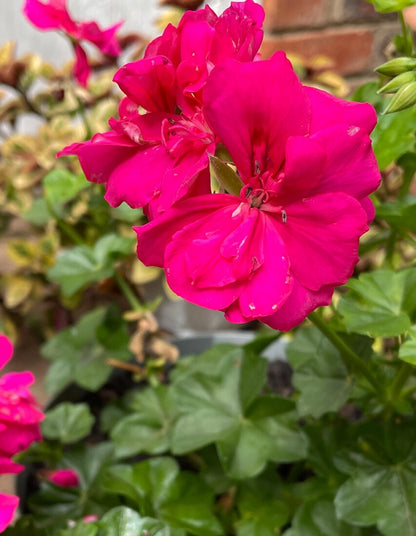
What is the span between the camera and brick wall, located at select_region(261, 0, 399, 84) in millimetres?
1081

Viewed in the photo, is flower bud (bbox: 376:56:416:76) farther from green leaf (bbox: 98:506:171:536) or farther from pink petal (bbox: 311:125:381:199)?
green leaf (bbox: 98:506:171:536)

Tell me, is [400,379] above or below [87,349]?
above

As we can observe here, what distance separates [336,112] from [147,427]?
1.62 ft

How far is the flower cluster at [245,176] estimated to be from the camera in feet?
0.94

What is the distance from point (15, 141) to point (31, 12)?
0.57 metres

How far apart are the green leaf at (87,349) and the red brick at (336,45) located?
0.60 m

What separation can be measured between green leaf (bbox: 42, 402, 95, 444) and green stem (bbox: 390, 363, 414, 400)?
0.38 meters

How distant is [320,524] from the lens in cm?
50

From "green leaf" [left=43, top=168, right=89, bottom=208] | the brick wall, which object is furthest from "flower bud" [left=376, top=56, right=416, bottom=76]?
the brick wall

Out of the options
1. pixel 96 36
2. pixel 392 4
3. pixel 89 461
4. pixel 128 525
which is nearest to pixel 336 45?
pixel 96 36

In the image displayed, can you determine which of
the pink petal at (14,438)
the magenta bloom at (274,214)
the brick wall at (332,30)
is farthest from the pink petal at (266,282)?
the brick wall at (332,30)

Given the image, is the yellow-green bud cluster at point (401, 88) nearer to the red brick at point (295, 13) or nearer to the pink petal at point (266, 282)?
the pink petal at point (266, 282)

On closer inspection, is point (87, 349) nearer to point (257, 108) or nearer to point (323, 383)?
point (323, 383)

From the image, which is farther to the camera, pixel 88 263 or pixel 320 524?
pixel 88 263
